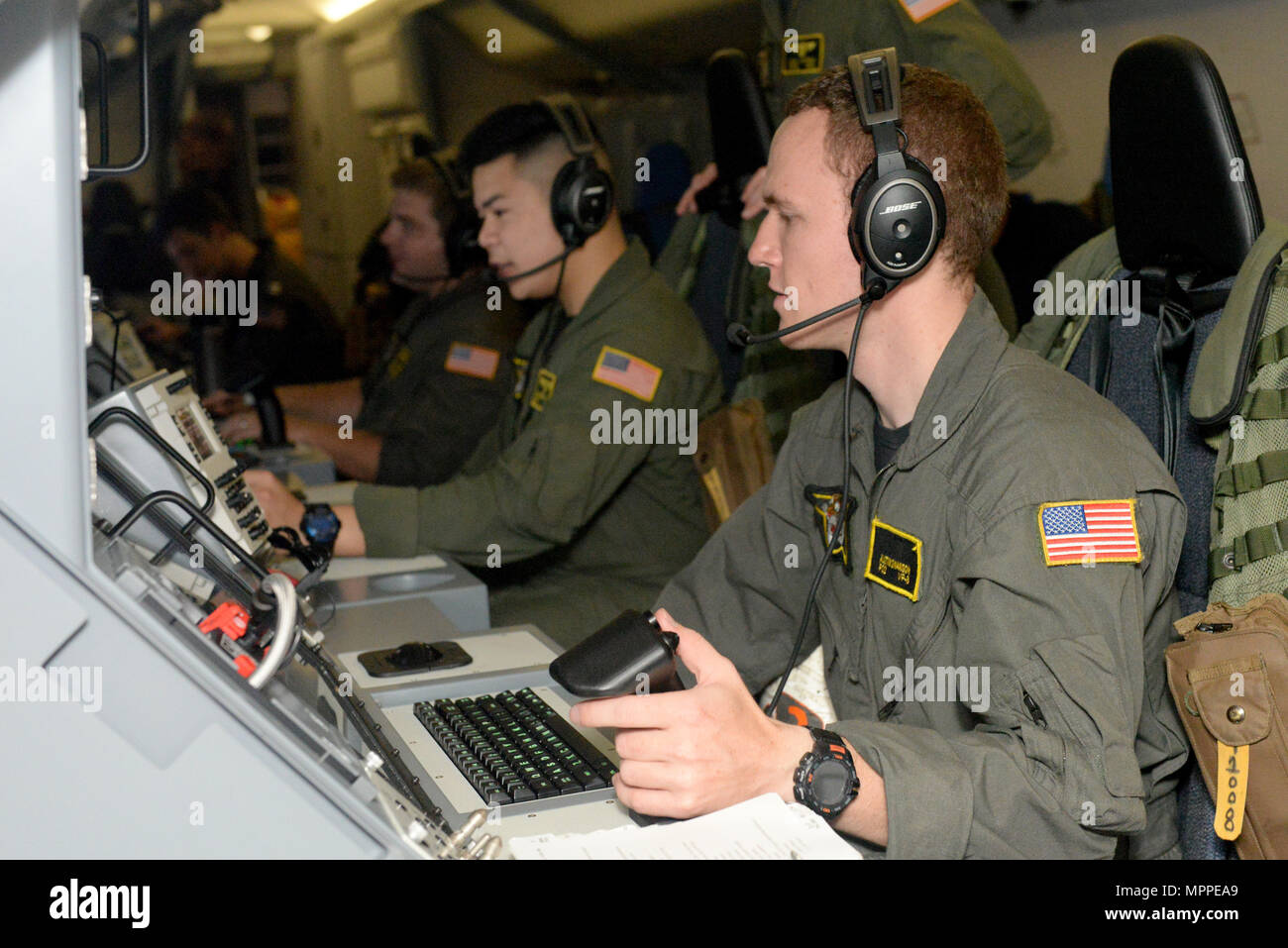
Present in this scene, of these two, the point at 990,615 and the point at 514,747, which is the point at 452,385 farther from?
the point at 990,615

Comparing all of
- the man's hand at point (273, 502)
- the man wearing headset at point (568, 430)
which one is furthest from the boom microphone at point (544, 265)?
the man's hand at point (273, 502)


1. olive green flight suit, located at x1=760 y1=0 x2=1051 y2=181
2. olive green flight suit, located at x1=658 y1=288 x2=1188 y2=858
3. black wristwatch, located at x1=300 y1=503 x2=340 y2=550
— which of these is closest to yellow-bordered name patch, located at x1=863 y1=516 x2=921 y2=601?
olive green flight suit, located at x1=658 y1=288 x2=1188 y2=858

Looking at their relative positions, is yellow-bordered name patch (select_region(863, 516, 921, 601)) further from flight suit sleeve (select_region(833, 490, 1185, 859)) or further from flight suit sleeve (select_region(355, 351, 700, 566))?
flight suit sleeve (select_region(355, 351, 700, 566))

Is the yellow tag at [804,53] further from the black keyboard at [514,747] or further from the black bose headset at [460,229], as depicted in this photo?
the black keyboard at [514,747]

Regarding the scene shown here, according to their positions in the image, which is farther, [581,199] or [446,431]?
[446,431]

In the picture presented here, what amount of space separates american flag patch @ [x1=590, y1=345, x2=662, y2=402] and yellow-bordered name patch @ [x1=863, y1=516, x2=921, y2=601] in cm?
84

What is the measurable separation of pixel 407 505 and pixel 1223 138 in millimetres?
1305

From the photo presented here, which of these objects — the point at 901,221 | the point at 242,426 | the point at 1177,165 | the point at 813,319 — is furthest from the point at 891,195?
the point at 242,426

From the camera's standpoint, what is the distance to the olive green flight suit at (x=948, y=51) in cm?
210

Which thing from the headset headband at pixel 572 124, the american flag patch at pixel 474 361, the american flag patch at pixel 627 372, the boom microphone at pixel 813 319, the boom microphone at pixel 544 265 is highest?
the headset headband at pixel 572 124

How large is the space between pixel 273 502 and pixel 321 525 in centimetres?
9

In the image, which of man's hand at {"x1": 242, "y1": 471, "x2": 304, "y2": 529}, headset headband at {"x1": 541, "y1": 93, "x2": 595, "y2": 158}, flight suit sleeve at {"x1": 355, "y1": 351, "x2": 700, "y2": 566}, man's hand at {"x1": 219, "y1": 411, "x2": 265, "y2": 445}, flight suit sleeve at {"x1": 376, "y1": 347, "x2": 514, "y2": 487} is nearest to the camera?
man's hand at {"x1": 242, "y1": 471, "x2": 304, "y2": 529}

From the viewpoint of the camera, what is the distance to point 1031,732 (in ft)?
Result: 3.16

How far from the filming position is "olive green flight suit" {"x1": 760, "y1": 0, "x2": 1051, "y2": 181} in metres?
2.10
